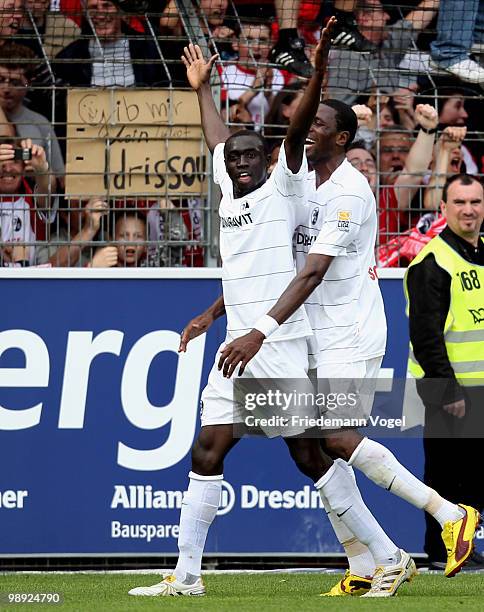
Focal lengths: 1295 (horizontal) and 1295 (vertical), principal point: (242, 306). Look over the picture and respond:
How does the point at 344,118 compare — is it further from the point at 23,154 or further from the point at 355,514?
the point at 23,154

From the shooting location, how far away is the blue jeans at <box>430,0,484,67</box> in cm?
932

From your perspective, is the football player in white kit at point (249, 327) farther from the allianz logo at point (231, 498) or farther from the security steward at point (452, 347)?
the allianz logo at point (231, 498)

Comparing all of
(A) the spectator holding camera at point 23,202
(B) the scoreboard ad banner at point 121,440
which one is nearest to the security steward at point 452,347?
(B) the scoreboard ad banner at point 121,440

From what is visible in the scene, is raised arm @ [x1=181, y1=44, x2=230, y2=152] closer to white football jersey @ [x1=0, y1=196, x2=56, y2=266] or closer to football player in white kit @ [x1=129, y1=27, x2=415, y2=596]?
football player in white kit @ [x1=129, y1=27, x2=415, y2=596]

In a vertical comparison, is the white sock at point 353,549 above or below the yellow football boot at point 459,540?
below

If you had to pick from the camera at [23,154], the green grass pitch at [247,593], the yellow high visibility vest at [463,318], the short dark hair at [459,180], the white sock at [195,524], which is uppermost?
the camera at [23,154]

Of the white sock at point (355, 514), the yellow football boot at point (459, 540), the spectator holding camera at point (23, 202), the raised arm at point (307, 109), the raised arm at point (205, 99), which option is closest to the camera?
the raised arm at point (307, 109)

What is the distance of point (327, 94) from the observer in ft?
29.5

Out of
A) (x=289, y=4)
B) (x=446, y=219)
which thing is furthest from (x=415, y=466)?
(x=289, y=4)

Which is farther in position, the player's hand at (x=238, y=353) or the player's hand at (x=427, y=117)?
the player's hand at (x=427, y=117)

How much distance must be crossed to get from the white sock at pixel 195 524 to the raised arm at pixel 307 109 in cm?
156

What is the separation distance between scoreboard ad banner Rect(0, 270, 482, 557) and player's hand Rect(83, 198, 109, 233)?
33cm

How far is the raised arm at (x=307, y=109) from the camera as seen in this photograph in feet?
18.9

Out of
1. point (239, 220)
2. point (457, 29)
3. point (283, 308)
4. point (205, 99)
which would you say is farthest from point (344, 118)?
point (457, 29)
